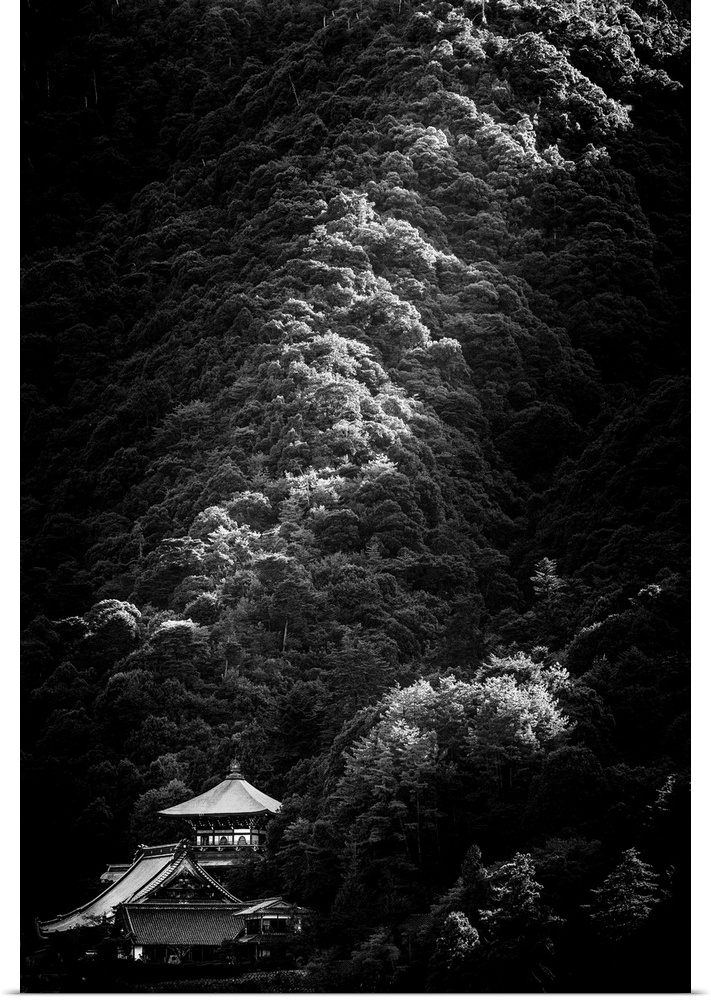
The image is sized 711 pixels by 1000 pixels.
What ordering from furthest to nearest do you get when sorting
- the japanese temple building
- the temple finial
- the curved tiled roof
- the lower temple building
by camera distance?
the temple finial → the japanese temple building → the curved tiled roof → the lower temple building

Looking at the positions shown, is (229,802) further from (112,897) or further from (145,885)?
(112,897)

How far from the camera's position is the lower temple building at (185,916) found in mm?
13367

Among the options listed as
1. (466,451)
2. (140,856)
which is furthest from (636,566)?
(140,856)

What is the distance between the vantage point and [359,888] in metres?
13.4

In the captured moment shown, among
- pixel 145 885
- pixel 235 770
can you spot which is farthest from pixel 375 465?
pixel 145 885

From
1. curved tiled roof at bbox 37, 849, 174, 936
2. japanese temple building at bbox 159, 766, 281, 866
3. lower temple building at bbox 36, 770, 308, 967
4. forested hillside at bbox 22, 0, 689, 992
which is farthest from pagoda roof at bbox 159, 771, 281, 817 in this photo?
curved tiled roof at bbox 37, 849, 174, 936

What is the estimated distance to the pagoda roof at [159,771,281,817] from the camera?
14703 mm

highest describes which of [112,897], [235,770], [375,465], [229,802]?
[375,465]

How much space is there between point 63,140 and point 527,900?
724 inches

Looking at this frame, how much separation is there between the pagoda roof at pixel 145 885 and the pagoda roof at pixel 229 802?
470mm

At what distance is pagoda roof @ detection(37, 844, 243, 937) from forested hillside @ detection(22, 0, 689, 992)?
38 centimetres

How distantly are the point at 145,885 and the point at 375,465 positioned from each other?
6.90m

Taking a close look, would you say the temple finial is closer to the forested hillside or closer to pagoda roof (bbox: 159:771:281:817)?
pagoda roof (bbox: 159:771:281:817)

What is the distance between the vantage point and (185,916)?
44.6ft
